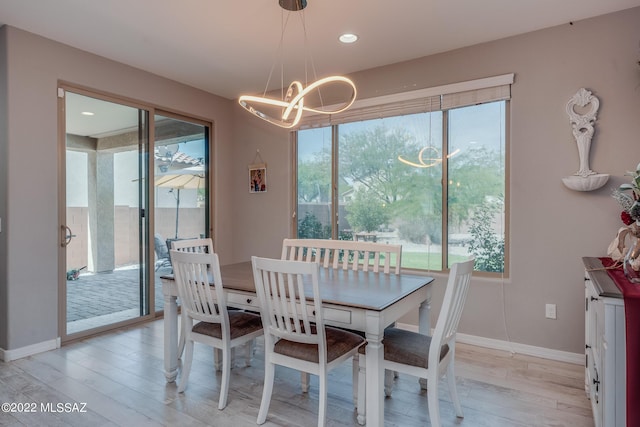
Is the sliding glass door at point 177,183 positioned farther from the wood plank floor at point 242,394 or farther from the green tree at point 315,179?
the wood plank floor at point 242,394

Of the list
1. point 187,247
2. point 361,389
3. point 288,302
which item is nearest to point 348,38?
point 187,247

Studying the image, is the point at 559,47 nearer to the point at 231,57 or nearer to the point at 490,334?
the point at 490,334

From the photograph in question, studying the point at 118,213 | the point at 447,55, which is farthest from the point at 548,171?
the point at 118,213

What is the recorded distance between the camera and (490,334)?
3201 millimetres

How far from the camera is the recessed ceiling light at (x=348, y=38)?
306 cm

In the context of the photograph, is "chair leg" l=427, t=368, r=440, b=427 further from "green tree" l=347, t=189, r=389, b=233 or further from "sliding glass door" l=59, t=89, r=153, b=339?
"sliding glass door" l=59, t=89, r=153, b=339

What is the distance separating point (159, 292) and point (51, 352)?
3.84 ft

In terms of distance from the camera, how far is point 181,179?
4.40 m

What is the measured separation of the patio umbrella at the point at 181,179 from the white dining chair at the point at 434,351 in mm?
3153

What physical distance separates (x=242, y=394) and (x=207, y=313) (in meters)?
0.60

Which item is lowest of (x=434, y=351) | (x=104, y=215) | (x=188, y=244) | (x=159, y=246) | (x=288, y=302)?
(x=434, y=351)

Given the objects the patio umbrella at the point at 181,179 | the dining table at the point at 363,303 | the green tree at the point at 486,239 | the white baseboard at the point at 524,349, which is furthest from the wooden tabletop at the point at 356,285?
the patio umbrella at the point at 181,179

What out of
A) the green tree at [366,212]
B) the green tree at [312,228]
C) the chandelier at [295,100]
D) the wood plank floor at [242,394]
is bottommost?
the wood plank floor at [242,394]

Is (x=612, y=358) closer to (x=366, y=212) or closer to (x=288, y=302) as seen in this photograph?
(x=288, y=302)
